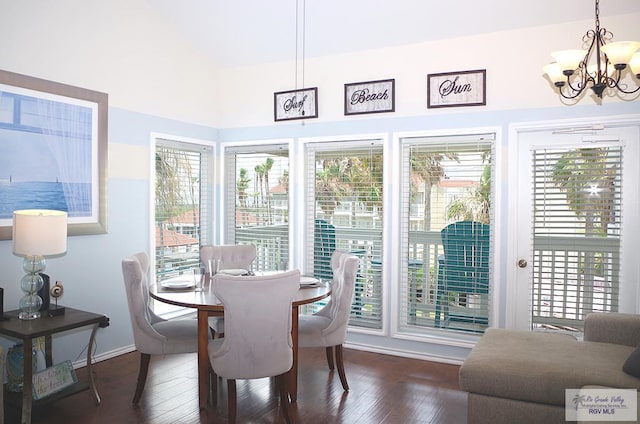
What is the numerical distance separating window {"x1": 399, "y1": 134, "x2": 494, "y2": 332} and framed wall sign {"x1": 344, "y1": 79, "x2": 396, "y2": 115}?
1.29 feet

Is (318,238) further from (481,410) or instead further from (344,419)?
(481,410)

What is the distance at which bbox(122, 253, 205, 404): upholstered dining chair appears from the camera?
316 centimetres

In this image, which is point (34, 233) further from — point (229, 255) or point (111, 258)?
point (229, 255)

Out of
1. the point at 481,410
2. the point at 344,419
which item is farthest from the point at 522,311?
the point at 344,419

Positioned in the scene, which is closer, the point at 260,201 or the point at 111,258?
the point at 111,258

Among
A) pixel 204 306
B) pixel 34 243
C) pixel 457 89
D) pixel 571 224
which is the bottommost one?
pixel 204 306

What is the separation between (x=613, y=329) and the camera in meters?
3.12

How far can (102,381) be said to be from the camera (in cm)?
370

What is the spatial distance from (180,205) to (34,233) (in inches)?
75.8

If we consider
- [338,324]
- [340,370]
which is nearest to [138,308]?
[338,324]

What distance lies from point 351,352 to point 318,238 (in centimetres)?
113

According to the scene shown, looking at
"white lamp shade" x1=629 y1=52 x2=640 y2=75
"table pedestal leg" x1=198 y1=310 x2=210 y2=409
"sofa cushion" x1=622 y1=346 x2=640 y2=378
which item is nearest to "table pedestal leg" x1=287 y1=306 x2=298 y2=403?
"table pedestal leg" x1=198 y1=310 x2=210 y2=409

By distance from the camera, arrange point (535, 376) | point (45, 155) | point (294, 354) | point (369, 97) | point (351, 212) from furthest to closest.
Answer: point (351, 212), point (369, 97), point (45, 155), point (294, 354), point (535, 376)

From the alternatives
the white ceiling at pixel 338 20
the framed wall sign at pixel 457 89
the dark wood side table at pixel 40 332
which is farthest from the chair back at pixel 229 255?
the framed wall sign at pixel 457 89
